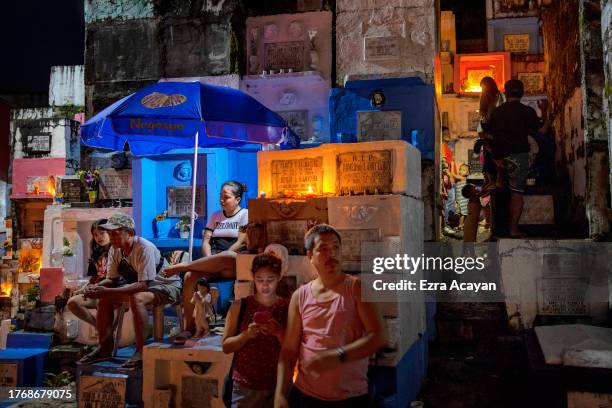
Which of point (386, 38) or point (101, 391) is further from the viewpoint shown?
point (386, 38)

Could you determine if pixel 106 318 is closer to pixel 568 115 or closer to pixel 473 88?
pixel 568 115

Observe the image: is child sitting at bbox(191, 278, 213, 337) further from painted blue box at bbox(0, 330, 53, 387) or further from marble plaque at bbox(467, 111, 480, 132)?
marble plaque at bbox(467, 111, 480, 132)

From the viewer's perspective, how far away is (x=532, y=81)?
18109 millimetres

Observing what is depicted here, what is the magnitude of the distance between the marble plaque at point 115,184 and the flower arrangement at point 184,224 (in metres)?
1.57

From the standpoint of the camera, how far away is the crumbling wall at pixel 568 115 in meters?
7.67

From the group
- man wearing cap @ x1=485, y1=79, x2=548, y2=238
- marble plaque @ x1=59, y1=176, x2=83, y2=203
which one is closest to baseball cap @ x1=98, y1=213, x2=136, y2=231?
man wearing cap @ x1=485, y1=79, x2=548, y2=238

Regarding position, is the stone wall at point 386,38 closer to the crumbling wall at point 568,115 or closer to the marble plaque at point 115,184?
the crumbling wall at point 568,115

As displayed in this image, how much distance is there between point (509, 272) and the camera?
255 inches

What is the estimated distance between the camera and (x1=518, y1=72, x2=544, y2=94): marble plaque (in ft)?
58.6

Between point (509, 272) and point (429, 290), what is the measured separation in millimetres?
1036

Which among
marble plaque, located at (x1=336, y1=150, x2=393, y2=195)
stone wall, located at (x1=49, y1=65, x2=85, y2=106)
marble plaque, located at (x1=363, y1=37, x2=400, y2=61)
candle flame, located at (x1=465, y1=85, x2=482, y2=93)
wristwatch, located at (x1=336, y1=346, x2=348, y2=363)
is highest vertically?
stone wall, located at (x1=49, y1=65, x2=85, y2=106)

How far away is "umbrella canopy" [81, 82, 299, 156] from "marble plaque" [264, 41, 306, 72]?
164 inches

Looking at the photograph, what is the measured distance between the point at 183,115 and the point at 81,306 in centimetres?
279

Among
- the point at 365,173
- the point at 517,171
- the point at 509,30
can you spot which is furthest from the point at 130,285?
the point at 509,30
